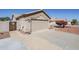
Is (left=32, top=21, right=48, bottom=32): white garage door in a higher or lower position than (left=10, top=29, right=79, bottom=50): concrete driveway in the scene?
higher

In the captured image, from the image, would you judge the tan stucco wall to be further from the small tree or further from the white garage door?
the small tree

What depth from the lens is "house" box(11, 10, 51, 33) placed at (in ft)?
4.25

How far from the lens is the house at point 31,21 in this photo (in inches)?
51.0

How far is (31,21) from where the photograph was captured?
4.31ft

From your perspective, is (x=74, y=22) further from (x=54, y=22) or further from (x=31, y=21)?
(x=31, y=21)

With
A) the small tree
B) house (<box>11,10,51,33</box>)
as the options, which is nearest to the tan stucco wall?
house (<box>11,10,51,33</box>)

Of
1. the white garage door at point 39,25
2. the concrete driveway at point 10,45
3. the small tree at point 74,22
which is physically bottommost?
the concrete driveway at point 10,45

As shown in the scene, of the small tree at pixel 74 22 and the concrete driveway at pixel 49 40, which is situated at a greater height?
the small tree at pixel 74 22

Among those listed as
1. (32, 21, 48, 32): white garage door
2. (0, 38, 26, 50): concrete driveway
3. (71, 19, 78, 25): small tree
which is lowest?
(0, 38, 26, 50): concrete driveway

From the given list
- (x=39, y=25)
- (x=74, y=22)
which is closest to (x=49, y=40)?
(x=39, y=25)

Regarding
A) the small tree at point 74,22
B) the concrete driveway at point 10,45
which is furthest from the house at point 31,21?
the small tree at point 74,22

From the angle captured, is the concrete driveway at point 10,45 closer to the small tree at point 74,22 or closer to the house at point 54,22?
the house at point 54,22

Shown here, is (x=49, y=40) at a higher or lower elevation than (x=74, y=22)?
lower

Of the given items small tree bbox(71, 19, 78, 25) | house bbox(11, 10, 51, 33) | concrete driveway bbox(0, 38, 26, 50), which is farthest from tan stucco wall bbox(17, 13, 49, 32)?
small tree bbox(71, 19, 78, 25)
